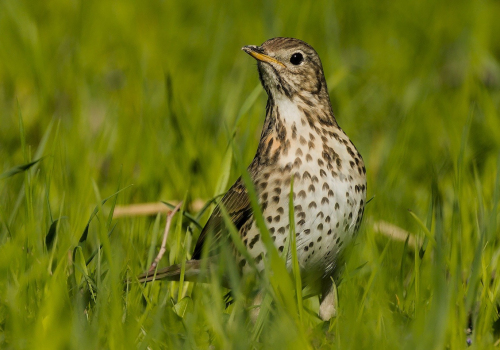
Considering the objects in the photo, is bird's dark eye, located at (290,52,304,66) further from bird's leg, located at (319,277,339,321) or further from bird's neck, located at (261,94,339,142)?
bird's leg, located at (319,277,339,321)

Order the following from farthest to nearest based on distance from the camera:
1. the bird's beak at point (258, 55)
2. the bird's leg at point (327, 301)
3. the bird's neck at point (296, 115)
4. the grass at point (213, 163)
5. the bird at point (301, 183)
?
1. the bird's beak at point (258, 55)
2. the bird's neck at point (296, 115)
3. the bird's leg at point (327, 301)
4. the bird at point (301, 183)
5. the grass at point (213, 163)

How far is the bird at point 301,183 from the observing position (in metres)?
3.60

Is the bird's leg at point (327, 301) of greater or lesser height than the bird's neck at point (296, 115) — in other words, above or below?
below

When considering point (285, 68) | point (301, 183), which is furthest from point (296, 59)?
point (301, 183)

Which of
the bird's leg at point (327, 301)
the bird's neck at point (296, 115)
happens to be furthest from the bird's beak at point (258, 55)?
the bird's leg at point (327, 301)

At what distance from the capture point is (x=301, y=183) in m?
3.63

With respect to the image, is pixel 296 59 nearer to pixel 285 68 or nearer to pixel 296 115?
pixel 285 68

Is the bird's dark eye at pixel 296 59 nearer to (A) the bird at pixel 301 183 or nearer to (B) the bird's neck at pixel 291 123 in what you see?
(A) the bird at pixel 301 183

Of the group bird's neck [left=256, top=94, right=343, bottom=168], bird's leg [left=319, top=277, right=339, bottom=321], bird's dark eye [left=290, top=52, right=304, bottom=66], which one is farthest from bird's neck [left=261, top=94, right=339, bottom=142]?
bird's leg [left=319, top=277, right=339, bottom=321]

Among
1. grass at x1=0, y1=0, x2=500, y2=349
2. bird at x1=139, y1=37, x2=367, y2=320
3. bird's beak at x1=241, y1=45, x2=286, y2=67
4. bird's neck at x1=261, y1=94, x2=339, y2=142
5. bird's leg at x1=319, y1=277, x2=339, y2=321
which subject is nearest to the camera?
grass at x1=0, y1=0, x2=500, y2=349

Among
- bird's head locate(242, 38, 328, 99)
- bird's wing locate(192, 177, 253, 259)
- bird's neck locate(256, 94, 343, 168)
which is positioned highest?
bird's head locate(242, 38, 328, 99)

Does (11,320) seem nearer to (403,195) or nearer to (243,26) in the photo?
(403,195)

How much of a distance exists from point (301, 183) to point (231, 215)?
0.53 meters

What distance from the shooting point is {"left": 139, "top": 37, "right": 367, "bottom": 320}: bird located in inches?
142
